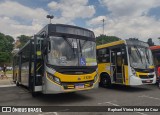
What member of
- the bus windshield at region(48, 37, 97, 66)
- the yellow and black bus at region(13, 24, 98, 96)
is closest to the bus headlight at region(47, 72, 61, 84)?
the yellow and black bus at region(13, 24, 98, 96)

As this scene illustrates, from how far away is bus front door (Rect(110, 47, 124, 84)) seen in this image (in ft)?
42.4

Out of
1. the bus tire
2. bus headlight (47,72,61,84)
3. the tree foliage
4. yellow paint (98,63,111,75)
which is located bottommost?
the bus tire

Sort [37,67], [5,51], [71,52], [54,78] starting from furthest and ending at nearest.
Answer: [5,51], [37,67], [71,52], [54,78]

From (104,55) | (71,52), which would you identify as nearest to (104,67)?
(104,55)

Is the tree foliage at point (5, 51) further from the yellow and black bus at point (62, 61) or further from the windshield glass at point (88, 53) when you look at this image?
the windshield glass at point (88, 53)

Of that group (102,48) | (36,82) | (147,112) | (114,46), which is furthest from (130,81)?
(36,82)

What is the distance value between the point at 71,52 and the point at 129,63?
4.34 m

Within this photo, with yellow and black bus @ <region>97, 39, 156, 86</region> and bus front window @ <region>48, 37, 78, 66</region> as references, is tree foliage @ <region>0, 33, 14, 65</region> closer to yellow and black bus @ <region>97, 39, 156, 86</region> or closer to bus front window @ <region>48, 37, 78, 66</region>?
yellow and black bus @ <region>97, 39, 156, 86</region>

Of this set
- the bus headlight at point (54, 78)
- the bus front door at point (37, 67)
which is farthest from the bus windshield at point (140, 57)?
the bus front door at point (37, 67)

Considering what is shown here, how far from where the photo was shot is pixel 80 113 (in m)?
7.60

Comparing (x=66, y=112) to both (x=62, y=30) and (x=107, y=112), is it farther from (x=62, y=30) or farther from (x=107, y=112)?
(x=62, y=30)

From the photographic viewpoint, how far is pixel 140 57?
1278 centimetres

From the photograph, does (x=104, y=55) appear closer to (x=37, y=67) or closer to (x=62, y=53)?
(x=62, y=53)

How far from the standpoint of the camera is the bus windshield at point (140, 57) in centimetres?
1250
